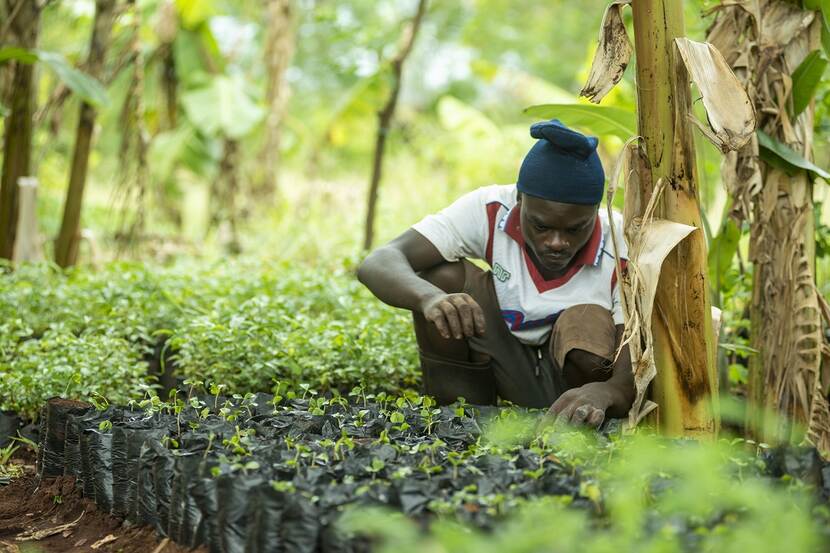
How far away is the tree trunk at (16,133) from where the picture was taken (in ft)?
19.6

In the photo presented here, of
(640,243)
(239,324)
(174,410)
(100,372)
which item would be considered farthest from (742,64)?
(100,372)

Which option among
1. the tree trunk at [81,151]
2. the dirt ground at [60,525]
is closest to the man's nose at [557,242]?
the dirt ground at [60,525]

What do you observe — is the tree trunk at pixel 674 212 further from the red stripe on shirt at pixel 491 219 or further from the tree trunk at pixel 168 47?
the tree trunk at pixel 168 47

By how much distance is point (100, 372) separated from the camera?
141 inches

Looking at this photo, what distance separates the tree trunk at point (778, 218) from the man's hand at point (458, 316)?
1285 mm

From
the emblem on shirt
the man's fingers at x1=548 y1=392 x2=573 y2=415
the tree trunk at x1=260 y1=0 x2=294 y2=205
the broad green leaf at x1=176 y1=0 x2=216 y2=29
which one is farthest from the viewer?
the tree trunk at x1=260 y1=0 x2=294 y2=205

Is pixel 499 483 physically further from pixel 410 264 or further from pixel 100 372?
pixel 100 372

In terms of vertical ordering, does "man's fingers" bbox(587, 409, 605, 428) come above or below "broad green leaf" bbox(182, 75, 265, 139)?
below

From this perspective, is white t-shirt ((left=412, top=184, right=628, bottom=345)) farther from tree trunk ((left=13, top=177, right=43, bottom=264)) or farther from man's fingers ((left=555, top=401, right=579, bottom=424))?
tree trunk ((left=13, top=177, right=43, bottom=264))

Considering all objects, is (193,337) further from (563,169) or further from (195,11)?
(195,11)

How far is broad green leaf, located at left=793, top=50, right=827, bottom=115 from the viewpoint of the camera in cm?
358

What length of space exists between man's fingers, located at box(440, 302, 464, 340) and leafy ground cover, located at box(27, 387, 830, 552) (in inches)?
9.8

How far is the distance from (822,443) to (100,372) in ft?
8.97

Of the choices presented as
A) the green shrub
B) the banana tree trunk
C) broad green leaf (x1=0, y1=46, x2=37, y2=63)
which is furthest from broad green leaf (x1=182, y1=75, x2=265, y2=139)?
the green shrub
